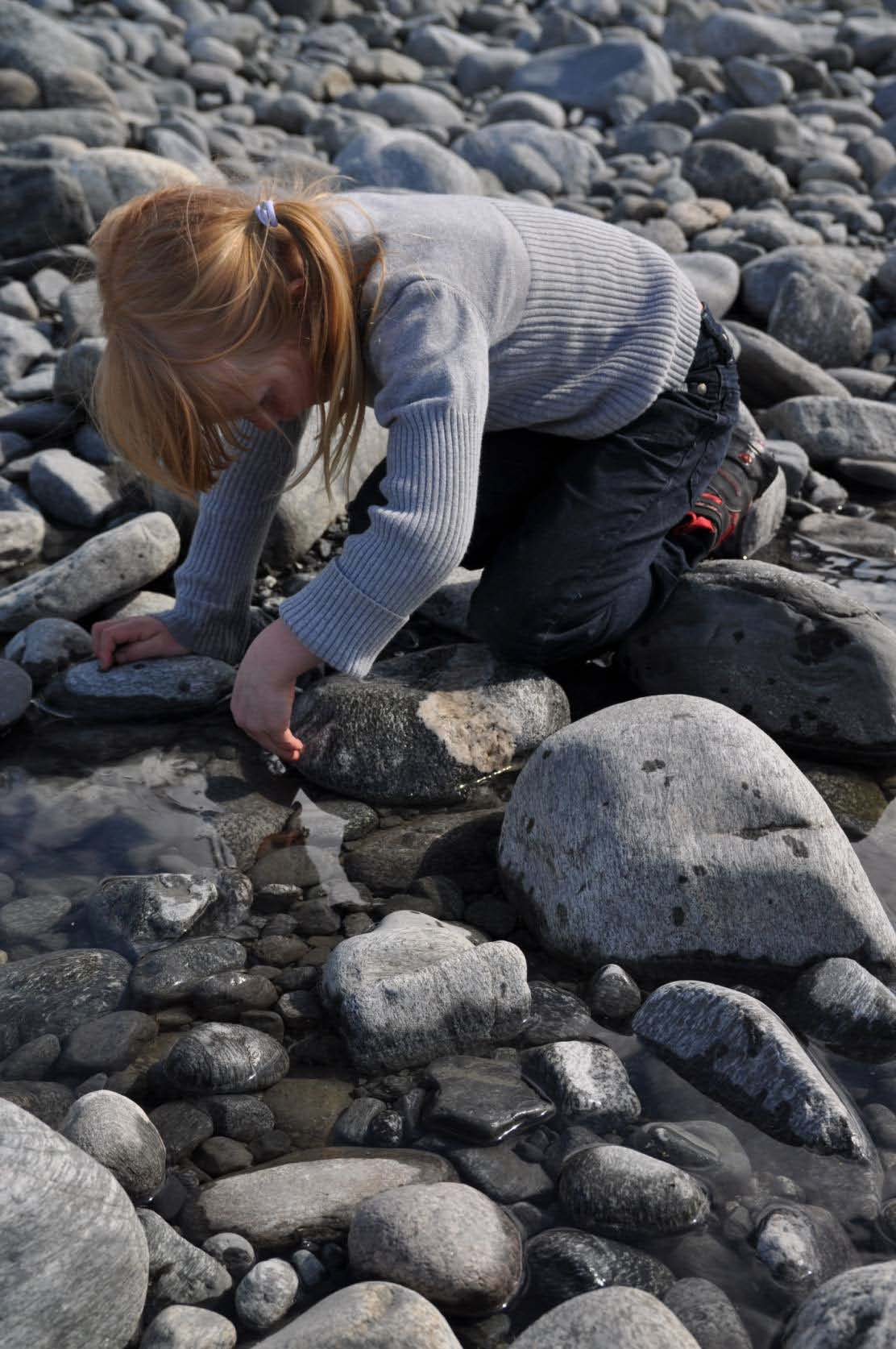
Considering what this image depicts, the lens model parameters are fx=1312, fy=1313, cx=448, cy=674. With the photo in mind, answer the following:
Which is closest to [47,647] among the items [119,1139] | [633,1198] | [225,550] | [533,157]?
[225,550]

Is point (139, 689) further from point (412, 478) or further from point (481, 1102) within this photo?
point (481, 1102)

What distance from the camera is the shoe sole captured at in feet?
15.0

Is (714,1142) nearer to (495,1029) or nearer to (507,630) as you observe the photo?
(495,1029)

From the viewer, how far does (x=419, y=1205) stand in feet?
6.63

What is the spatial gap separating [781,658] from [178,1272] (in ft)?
7.54

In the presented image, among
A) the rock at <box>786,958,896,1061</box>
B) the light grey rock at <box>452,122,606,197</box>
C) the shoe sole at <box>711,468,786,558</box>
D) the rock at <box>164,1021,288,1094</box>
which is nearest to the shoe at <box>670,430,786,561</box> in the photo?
the shoe sole at <box>711,468,786,558</box>

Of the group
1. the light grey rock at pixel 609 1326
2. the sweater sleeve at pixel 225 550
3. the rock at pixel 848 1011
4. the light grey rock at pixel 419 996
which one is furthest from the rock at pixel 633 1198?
the sweater sleeve at pixel 225 550

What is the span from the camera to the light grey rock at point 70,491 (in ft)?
15.0

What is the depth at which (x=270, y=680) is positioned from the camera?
3082 millimetres

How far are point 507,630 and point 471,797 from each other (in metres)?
0.53

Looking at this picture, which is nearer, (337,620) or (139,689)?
(337,620)

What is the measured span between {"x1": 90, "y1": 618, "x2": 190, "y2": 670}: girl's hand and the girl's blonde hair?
822mm

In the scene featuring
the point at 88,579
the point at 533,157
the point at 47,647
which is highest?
the point at 533,157

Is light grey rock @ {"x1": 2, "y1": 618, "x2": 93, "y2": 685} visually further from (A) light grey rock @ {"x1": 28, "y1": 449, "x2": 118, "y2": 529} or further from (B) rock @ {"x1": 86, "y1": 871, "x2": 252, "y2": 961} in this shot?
(B) rock @ {"x1": 86, "y1": 871, "x2": 252, "y2": 961}
